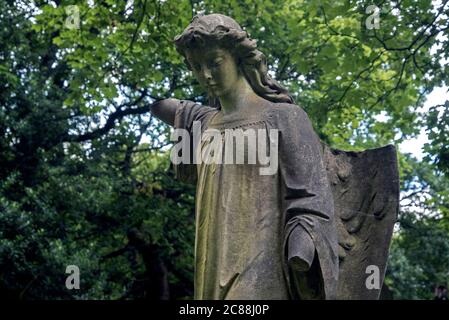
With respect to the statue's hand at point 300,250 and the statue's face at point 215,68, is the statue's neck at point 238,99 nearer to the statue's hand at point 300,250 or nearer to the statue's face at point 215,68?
the statue's face at point 215,68

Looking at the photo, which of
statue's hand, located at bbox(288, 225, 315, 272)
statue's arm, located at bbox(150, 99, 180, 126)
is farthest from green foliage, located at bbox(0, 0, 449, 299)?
statue's hand, located at bbox(288, 225, 315, 272)

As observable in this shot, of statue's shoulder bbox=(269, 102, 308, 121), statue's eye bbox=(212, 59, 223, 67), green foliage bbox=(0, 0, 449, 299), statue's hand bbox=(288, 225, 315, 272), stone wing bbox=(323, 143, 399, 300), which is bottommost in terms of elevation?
statue's hand bbox=(288, 225, 315, 272)

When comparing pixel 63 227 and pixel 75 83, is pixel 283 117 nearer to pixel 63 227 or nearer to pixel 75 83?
pixel 75 83

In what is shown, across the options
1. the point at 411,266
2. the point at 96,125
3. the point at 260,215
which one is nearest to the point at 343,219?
the point at 260,215

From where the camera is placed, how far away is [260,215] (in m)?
6.37

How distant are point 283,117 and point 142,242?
15.2 m

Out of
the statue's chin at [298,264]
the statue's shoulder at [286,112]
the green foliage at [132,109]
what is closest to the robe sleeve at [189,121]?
the statue's shoulder at [286,112]

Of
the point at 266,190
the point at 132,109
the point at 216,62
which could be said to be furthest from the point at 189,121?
the point at 132,109

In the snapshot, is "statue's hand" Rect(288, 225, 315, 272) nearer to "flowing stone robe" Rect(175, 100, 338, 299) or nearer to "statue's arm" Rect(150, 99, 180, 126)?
"flowing stone robe" Rect(175, 100, 338, 299)

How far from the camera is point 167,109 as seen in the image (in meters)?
7.16

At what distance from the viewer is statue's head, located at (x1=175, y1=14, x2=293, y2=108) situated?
21.7 ft

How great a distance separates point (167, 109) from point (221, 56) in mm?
705

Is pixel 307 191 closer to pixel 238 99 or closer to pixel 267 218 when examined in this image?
pixel 267 218

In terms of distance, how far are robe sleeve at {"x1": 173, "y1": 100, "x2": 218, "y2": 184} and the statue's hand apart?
110 centimetres
